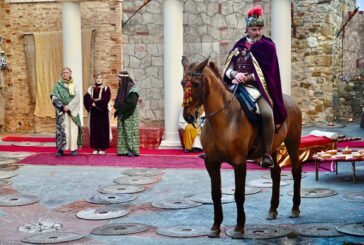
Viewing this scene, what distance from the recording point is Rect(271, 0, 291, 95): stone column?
44.4 feet

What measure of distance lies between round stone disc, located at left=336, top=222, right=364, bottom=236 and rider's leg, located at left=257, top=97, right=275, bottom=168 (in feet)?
3.35

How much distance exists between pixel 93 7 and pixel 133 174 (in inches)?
302

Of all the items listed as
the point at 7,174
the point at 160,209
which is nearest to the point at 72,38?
the point at 7,174

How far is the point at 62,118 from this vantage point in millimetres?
12734

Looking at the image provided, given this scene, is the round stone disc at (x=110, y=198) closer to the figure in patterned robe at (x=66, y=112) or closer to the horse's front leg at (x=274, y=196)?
the horse's front leg at (x=274, y=196)

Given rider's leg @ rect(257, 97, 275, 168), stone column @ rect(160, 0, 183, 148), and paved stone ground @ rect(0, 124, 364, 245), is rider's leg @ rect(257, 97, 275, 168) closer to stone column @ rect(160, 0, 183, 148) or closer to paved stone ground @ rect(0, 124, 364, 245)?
paved stone ground @ rect(0, 124, 364, 245)

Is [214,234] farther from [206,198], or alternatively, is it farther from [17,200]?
[17,200]

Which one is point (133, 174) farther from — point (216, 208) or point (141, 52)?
point (141, 52)

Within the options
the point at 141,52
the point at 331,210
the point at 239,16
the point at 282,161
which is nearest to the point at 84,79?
the point at 141,52

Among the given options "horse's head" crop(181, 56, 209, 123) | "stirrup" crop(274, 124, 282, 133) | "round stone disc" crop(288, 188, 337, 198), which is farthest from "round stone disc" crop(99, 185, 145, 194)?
"horse's head" crop(181, 56, 209, 123)

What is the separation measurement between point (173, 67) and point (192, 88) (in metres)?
7.78

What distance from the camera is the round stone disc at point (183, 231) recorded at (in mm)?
6531

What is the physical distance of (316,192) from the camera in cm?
858

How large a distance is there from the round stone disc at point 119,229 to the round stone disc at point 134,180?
2.70m
